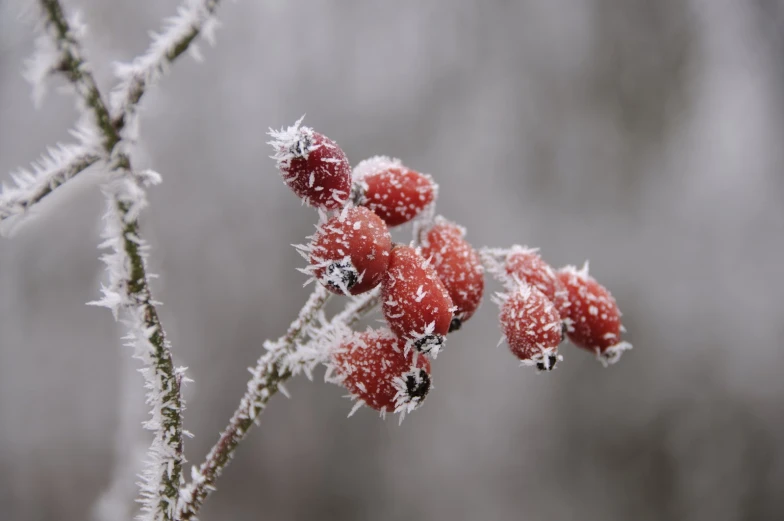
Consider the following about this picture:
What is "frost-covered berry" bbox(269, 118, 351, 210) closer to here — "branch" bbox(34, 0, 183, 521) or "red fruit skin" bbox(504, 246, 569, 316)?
"branch" bbox(34, 0, 183, 521)

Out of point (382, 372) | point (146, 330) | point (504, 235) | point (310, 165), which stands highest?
point (504, 235)

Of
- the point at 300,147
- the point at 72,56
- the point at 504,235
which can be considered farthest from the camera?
the point at 504,235

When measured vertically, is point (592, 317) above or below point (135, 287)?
above

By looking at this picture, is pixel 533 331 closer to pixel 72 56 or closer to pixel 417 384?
pixel 417 384

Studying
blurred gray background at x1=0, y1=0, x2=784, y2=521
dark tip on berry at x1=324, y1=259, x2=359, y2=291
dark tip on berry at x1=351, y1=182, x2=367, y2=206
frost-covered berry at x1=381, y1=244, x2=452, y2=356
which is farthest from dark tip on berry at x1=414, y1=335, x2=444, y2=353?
blurred gray background at x1=0, y1=0, x2=784, y2=521

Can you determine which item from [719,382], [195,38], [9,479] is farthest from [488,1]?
[9,479]

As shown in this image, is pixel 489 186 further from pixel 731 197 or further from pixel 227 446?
pixel 227 446

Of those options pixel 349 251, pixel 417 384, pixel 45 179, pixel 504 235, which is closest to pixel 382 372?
pixel 417 384
